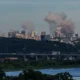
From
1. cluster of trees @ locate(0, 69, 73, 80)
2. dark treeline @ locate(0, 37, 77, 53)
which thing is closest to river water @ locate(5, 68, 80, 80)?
cluster of trees @ locate(0, 69, 73, 80)

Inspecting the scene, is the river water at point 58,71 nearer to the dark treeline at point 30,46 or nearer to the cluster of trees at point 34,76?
the cluster of trees at point 34,76

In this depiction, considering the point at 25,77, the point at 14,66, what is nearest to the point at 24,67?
the point at 14,66

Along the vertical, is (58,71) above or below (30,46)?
below

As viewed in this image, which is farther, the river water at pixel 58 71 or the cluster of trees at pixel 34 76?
the river water at pixel 58 71

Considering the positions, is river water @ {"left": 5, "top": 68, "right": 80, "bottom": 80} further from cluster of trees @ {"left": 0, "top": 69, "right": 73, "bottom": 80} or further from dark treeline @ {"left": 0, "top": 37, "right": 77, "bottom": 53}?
dark treeline @ {"left": 0, "top": 37, "right": 77, "bottom": 53}

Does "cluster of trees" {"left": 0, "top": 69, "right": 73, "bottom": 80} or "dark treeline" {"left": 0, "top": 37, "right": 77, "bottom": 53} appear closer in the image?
"cluster of trees" {"left": 0, "top": 69, "right": 73, "bottom": 80}

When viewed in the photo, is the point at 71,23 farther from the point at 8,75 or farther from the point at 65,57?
the point at 8,75

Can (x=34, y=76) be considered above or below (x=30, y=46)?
below

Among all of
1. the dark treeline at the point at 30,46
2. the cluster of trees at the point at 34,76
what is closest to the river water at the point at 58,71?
the cluster of trees at the point at 34,76

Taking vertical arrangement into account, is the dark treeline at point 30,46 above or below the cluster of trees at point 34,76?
Answer: above

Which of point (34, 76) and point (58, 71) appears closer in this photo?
point (34, 76)
